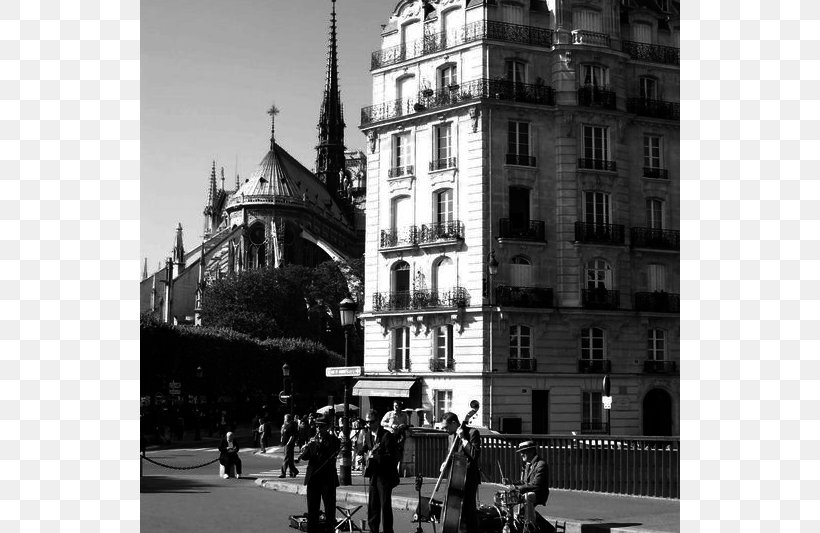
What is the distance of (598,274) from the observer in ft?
148

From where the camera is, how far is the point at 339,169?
508 ft

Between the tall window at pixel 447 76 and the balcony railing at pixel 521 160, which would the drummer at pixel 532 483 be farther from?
the tall window at pixel 447 76

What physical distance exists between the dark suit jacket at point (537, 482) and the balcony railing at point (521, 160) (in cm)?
2999

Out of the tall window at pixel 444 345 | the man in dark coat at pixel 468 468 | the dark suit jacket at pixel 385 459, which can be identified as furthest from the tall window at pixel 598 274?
the man in dark coat at pixel 468 468

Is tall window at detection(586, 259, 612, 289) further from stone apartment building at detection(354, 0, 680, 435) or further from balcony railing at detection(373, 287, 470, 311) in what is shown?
balcony railing at detection(373, 287, 470, 311)

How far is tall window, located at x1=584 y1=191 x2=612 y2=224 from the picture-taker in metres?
45.1

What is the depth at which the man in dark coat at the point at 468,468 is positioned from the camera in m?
13.8

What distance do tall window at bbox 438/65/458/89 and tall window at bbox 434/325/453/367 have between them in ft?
32.6

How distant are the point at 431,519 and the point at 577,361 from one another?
29.1 m

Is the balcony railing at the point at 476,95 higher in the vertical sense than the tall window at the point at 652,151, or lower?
higher

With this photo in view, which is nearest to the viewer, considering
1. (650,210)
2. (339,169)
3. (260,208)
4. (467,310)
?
(467,310)
